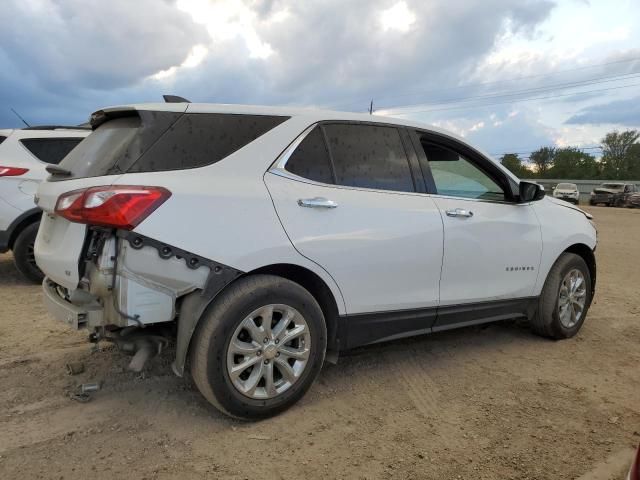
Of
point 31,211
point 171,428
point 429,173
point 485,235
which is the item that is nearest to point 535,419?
point 485,235

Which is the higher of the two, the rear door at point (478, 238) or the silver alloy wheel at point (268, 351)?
the rear door at point (478, 238)

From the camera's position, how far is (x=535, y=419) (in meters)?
3.17

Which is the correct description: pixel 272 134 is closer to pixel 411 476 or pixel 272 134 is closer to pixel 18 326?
pixel 411 476

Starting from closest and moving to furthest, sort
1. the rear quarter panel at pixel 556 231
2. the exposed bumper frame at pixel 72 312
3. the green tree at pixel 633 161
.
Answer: the exposed bumper frame at pixel 72 312 → the rear quarter panel at pixel 556 231 → the green tree at pixel 633 161

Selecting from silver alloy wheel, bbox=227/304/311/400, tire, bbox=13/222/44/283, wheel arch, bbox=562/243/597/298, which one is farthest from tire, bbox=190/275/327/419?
tire, bbox=13/222/44/283

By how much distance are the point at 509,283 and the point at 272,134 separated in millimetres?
2310

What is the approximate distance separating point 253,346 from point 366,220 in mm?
1037

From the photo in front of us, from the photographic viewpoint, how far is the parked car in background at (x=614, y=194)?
35.1 m

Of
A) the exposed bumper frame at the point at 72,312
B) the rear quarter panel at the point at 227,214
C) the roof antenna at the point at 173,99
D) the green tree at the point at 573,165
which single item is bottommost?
the exposed bumper frame at the point at 72,312

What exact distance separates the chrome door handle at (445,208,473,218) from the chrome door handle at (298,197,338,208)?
0.97 metres

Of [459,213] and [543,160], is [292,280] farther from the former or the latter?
[543,160]

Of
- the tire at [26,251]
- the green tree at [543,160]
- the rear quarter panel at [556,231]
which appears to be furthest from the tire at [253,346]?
the green tree at [543,160]

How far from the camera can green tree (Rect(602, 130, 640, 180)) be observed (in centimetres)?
7819

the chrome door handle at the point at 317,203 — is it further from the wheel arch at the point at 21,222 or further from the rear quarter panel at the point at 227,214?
the wheel arch at the point at 21,222
